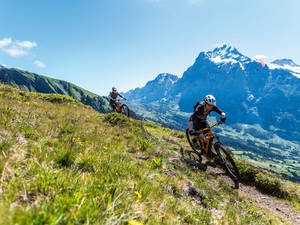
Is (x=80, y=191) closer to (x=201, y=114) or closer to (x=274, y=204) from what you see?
(x=201, y=114)

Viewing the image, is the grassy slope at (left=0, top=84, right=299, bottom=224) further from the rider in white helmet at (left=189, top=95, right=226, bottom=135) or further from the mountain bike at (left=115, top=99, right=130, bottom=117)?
the mountain bike at (left=115, top=99, right=130, bottom=117)

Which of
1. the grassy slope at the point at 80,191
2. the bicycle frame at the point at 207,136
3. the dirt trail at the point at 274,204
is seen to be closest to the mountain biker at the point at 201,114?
the bicycle frame at the point at 207,136

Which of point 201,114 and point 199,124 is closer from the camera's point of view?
point 201,114

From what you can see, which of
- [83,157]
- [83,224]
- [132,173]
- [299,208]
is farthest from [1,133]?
[299,208]

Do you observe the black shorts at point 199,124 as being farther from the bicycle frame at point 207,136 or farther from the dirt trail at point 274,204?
the dirt trail at point 274,204

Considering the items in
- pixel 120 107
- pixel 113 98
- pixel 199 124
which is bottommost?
pixel 120 107

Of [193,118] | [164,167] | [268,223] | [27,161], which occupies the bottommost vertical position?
[268,223]

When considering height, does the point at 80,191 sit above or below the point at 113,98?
below

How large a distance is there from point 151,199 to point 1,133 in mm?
3703

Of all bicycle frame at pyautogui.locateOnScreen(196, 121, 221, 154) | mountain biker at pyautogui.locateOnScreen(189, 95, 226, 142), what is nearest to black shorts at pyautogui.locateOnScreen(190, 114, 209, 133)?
mountain biker at pyautogui.locateOnScreen(189, 95, 226, 142)

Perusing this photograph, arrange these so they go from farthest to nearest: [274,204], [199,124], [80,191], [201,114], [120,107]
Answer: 1. [120,107]
2. [199,124]
3. [201,114]
4. [274,204]
5. [80,191]

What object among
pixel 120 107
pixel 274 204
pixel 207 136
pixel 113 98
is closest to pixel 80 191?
pixel 207 136

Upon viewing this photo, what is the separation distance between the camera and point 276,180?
9.25 metres

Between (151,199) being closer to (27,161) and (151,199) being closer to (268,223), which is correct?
(27,161)
